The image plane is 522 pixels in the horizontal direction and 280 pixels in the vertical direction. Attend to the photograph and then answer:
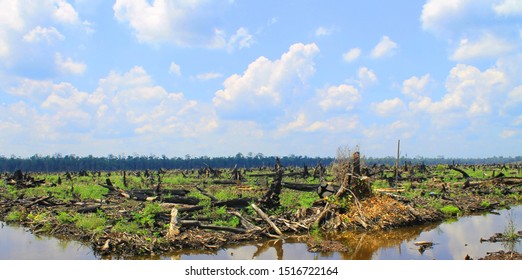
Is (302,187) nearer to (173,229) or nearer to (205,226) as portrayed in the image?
(205,226)

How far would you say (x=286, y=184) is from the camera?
93.8 ft

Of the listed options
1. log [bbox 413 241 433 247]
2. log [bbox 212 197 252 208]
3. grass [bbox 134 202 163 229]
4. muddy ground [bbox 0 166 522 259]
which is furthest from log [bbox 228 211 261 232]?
log [bbox 413 241 433 247]

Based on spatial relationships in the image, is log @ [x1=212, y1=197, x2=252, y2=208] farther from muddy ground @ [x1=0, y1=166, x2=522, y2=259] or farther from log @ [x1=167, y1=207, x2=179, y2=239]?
log @ [x1=167, y1=207, x2=179, y2=239]

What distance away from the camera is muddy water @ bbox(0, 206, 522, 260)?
42.3ft

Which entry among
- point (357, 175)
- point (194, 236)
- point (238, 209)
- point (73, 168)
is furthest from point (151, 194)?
point (73, 168)

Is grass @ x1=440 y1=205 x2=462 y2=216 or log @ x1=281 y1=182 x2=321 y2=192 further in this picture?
log @ x1=281 y1=182 x2=321 y2=192

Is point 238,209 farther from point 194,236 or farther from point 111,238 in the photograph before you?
point 111,238

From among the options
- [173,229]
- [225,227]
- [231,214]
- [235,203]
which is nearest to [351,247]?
[225,227]

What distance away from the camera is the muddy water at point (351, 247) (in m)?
12.9

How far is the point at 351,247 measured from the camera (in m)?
14.0

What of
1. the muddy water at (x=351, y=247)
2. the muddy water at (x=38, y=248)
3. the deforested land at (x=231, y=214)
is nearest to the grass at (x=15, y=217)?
A: the deforested land at (x=231, y=214)

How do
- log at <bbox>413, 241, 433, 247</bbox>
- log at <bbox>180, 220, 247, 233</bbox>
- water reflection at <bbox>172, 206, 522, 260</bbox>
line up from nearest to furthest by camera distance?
water reflection at <bbox>172, 206, 522, 260</bbox> → log at <bbox>413, 241, 433, 247</bbox> → log at <bbox>180, 220, 247, 233</bbox>

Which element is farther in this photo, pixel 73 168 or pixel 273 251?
pixel 73 168

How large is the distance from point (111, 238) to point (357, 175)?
11603 mm
